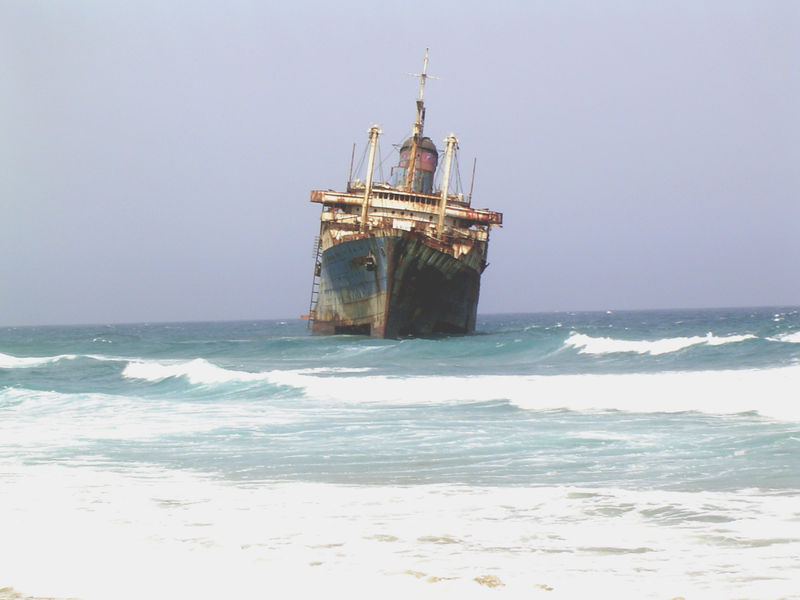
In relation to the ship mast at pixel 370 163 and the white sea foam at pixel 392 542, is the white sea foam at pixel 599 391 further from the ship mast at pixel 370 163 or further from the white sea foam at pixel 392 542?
the ship mast at pixel 370 163

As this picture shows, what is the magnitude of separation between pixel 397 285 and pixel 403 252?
6.71ft

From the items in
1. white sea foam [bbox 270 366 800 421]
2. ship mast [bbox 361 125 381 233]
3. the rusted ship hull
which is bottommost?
white sea foam [bbox 270 366 800 421]

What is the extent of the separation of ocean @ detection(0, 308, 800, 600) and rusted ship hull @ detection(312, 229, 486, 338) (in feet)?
56.9

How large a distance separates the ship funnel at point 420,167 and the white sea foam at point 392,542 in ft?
136

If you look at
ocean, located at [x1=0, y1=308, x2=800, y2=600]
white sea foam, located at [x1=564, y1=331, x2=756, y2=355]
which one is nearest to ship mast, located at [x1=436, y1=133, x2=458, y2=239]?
white sea foam, located at [x1=564, y1=331, x2=756, y2=355]

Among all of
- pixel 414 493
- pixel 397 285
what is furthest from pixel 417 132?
pixel 414 493

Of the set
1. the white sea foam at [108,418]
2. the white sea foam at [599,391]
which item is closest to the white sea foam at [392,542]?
the white sea foam at [108,418]

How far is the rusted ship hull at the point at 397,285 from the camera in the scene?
3680cm

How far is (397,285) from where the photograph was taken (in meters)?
38.0

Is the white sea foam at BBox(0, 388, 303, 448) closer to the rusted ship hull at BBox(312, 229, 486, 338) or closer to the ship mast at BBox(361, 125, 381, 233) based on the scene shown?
the rusted ship hull at BBox(312, 229, 486, 338)

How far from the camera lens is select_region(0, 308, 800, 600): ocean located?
211 inches

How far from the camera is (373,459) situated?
414 inches

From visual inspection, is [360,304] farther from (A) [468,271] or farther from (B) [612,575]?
(B) [612,575]

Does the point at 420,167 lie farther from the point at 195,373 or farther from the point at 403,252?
the point at 195,373
